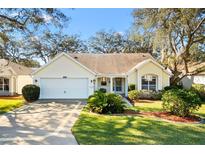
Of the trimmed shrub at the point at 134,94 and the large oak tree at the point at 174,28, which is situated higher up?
the large oak tree at the point at 174,28

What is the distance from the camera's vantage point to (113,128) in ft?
34.4

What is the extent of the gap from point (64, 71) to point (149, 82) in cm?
796

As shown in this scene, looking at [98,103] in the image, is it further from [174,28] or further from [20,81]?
[20,81]

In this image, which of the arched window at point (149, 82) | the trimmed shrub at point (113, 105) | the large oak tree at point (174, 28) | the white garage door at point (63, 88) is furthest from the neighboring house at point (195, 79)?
the trimmed shrub at point (113, 105)

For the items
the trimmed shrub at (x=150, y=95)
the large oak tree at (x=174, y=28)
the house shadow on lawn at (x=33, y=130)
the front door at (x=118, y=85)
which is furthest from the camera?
the front door at (x=118, y=85)

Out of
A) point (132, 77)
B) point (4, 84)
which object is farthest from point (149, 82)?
point (4, 84)

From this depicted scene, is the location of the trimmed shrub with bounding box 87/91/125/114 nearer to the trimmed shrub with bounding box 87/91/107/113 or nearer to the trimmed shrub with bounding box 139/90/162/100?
the trimmed shrub with bounding box 87/91/107/113

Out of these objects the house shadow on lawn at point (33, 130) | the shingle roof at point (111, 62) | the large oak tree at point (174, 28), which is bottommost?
the house shadow on lawn at point (33, 130)

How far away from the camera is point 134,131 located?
32.7 feet

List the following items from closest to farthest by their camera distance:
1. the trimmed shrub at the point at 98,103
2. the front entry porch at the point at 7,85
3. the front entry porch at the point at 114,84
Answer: the trimmed shrub at the point at 98,103
the front entry porch at the point at 114,84
the front entry porch at the point at 7,85

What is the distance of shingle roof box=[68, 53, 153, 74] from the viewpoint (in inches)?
1017

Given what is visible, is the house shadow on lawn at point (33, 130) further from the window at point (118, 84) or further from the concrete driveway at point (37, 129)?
the window at point (118, 84)

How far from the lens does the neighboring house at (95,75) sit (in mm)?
22672
